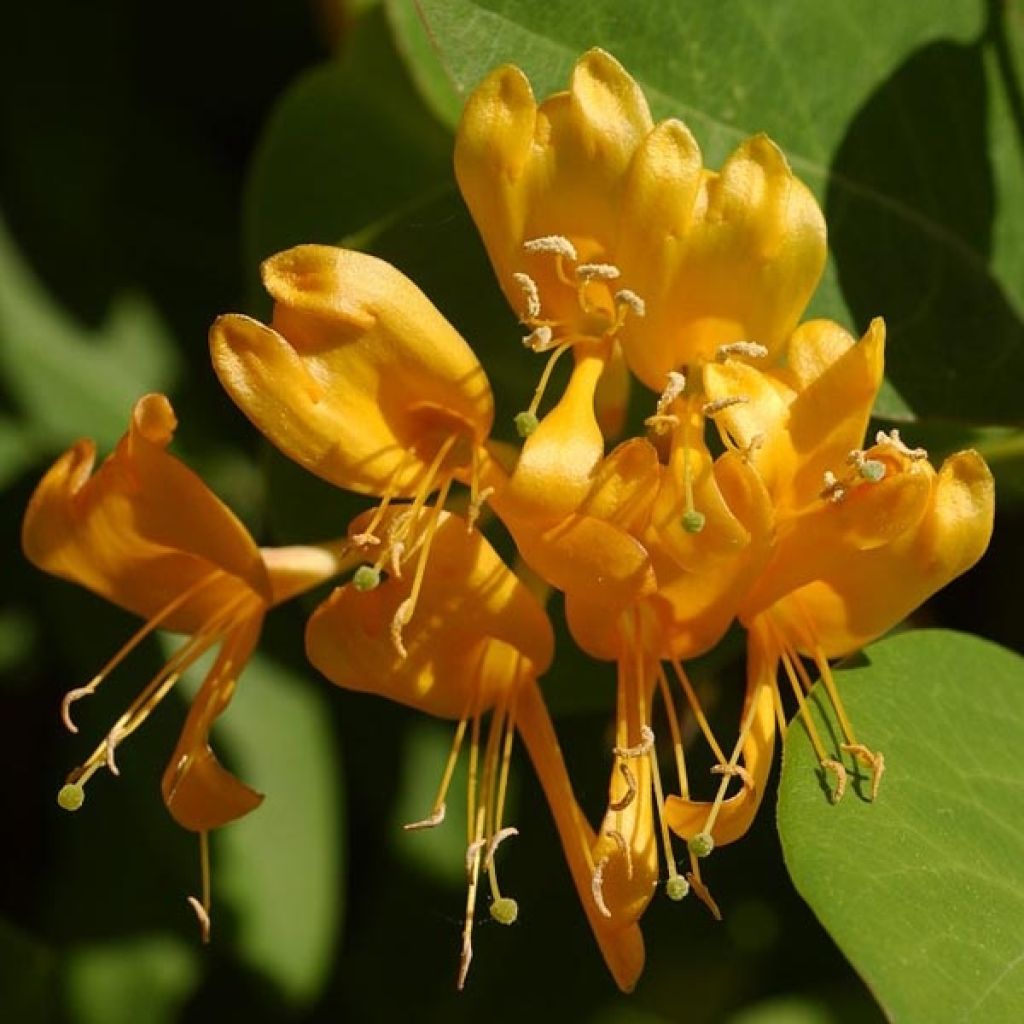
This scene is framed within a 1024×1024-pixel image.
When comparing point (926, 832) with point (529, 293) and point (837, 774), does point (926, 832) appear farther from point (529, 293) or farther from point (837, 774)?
point (529, 293)

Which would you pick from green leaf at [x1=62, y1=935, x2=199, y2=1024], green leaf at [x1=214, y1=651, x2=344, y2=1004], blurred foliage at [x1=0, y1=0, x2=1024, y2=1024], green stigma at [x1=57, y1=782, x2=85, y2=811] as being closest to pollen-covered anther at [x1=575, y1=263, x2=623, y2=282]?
blurred foliage at [x1=0, y1=0, x2=1024, y2=1024]

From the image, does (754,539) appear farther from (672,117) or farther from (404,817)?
(404,817)

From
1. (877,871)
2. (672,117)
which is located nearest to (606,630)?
(877,871)

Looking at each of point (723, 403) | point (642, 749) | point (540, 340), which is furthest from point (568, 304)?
point (642, 749)

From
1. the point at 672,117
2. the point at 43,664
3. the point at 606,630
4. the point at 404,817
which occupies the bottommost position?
the point at 404,817

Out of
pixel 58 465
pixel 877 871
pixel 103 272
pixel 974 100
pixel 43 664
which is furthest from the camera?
pixel 103 272

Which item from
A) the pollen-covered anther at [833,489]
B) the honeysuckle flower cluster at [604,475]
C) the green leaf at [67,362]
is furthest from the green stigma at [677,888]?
the green leaf at [67,362]
